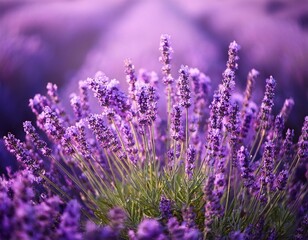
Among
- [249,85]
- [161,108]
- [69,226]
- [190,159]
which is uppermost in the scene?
[161,108]

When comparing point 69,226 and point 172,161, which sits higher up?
point 172,161

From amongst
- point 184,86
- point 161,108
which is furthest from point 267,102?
point 161,108

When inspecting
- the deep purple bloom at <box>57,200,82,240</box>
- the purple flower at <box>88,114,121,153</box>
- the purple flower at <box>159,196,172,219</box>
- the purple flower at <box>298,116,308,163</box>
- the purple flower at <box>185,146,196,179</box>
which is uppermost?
the purple flower at <box>88,114,121,153</box>

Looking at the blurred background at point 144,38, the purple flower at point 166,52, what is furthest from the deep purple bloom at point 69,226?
the blurred background at point 144,38

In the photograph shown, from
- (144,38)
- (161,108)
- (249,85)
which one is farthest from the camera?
(144,38)

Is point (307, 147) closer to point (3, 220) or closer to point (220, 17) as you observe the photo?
point (3, 220)

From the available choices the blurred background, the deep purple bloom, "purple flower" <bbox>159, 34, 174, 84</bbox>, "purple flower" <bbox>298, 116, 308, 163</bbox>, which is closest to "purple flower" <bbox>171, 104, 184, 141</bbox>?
"purple flower" <bbox>159, 34, 174, 84</bbox>

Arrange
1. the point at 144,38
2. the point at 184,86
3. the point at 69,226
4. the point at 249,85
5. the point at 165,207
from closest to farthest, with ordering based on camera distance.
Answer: the point at 69,226
the point at 165,207
the point at 184,86
the point at 249,85
the point at 144,38

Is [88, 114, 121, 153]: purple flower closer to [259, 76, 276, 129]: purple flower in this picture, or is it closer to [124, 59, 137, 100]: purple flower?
[124, 59, 137, 100]: purple flower

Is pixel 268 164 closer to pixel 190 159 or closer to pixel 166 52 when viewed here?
pixel 190 159
